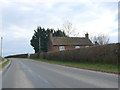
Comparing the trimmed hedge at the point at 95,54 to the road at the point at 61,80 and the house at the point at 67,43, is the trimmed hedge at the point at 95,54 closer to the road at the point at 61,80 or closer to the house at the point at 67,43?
the road at the point at 61,80

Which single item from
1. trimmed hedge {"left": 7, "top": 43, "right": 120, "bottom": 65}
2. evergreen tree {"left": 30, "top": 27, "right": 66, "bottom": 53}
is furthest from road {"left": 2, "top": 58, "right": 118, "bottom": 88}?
evergreen tree {"left": 30, "top": 27, "right": 66, "bottom": 53}

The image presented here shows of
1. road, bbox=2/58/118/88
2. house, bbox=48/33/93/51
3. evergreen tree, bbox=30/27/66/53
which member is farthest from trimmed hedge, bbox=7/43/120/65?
evergreen tree, bbox=30/27/66/53

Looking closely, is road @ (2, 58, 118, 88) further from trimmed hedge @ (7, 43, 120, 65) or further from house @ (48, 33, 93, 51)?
house @ (48, 33, 93, 51)

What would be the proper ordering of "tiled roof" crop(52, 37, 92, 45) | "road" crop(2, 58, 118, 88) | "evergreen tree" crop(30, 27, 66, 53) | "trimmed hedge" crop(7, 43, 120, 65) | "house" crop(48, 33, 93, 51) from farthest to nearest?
1. "evergreen tree" crop(30, 27, 66, 53)
2. "tiled roof" crop(52, 37, 92, 45)
3. "house" crop(48, 33, 93, 51)
4. "trimmed hedge" crop(7, 43, 120, 65)
5. "road" crop(2, 58, 118, 88)

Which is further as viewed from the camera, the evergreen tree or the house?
the evergreen tree

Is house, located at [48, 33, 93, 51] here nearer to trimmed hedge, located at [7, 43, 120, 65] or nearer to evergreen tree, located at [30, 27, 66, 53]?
evergreen tree, located at [30, 27, 66, 53]

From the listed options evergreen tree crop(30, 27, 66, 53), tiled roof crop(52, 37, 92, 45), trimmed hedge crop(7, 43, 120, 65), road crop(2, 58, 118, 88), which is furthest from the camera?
evergreen tree crop(30, 27, 66, 53)

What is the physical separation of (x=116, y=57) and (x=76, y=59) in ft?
53.9

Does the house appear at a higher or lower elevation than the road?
higher

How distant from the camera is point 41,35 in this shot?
120 m

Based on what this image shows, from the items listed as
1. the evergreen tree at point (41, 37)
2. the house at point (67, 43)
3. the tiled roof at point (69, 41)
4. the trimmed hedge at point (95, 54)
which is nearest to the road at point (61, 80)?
the trimmed hedge at point (95, 54)

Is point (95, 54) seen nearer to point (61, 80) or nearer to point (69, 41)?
point (61, 80)

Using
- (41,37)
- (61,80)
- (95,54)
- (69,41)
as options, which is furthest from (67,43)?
(61,80)

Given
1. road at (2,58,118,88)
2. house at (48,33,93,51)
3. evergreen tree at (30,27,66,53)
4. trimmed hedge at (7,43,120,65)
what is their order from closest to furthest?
road at (2,58,118,88) → trimmed hedge at (7,43,120,65) → house at (48,33,93,51) → evergreen tree at (30,27,66,53)
